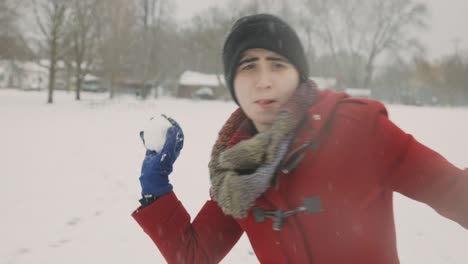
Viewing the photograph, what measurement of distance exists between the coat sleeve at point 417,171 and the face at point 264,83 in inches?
12.6

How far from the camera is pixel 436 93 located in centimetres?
5334

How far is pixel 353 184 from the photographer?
0.99 meters

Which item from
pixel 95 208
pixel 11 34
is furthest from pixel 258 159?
pixel 11 34

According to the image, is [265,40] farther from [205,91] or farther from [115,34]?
[205,91]

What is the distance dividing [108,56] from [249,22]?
2622 centimetres

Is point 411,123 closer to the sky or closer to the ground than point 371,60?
closer to the ground

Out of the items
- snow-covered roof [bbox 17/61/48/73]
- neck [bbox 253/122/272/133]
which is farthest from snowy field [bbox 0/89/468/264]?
snow-covered roof [bbox 17/61/48/73]

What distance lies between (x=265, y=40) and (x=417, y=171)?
65 cm

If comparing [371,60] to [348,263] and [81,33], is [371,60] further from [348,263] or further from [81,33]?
[348,263]

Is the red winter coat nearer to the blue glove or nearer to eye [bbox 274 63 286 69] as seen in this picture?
eye [bbox 274 63 286 69]

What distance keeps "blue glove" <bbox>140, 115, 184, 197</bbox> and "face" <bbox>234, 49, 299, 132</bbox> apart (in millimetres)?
353

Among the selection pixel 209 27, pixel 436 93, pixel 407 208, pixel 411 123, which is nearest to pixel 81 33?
pixel 209 27

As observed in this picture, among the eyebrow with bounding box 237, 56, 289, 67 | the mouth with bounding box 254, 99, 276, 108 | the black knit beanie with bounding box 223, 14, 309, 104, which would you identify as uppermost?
the black knit beanie with bounding box 223, 14, 309, 104

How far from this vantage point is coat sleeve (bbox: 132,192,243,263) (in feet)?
4.04
